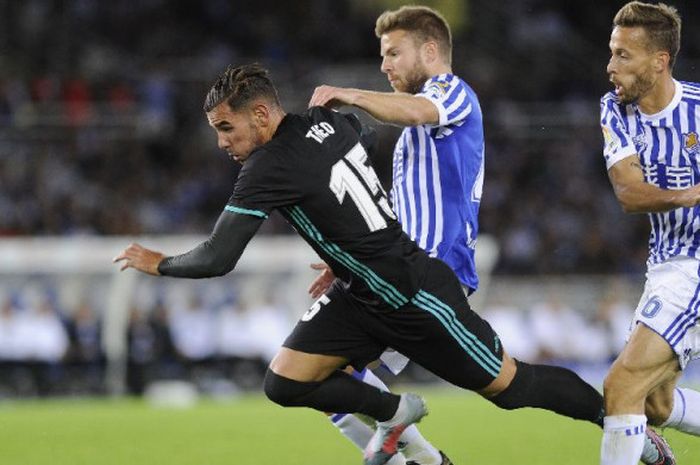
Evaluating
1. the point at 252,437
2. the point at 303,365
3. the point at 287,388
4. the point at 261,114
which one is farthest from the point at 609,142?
the point at 252,437

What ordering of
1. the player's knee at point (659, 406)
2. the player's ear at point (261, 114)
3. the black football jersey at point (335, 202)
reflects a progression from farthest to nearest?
the player's knee at point (659, 406) → the player's ear at point (261, 114) → the black football jersey at point (335, 202)

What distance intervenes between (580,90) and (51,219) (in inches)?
411

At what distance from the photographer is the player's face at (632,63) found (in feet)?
22.5

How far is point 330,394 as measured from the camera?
6.79 m

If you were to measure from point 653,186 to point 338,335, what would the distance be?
5.61 ft

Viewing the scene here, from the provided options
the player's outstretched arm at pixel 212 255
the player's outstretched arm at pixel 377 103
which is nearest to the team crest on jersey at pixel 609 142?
the player's outstretched arm at pixel 377 103

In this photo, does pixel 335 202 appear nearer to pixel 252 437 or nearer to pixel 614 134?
pixel 614 134

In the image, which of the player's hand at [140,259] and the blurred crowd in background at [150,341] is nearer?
the player's hand at [140,259]

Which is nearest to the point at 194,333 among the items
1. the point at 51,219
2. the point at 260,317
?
the point at 260,317

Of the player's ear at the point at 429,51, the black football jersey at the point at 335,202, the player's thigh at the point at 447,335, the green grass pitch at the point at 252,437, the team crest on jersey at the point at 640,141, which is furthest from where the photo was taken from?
the green grass pitch at the point at 252,437

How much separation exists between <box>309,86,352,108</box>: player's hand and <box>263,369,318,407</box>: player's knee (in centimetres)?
139

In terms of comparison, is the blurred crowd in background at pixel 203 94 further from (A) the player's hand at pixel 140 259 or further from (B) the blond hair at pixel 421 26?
(A) the player's hand at pixel 140 259

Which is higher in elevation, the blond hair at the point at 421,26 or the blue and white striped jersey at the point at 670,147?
the blond hair at the point at 421,26

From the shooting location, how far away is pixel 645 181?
689cm
